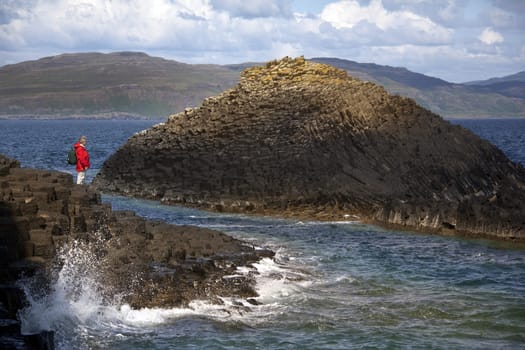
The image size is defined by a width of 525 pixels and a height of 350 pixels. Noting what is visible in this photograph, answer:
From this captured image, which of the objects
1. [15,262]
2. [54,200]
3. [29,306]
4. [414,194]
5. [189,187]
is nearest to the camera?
[29,306]

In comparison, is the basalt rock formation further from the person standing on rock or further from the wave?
the wave

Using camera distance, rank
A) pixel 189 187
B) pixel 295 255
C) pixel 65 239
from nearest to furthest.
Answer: pixel 65 239 → pixel 295 255 → pixel 189 187

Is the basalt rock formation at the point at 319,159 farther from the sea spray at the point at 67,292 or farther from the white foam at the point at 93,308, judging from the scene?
the sea spray at the point at 67,292

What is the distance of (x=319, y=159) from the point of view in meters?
36.2

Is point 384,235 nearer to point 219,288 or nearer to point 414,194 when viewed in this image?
point 414,194

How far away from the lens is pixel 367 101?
3981cm

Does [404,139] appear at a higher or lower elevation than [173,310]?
higher

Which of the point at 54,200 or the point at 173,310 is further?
the point at 54,200

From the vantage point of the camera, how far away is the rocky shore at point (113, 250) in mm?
17766

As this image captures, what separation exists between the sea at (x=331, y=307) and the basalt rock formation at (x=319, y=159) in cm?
564

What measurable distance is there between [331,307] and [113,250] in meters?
5.18

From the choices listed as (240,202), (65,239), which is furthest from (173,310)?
(240,202)

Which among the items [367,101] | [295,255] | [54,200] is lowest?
[295,255]

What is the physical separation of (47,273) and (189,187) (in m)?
20.6
